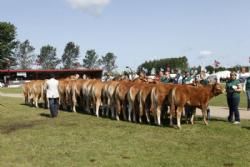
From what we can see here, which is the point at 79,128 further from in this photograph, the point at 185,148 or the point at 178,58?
the point at 178,58

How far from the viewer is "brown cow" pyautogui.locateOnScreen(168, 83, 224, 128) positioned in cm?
1594

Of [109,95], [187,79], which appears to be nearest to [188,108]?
[187,79]

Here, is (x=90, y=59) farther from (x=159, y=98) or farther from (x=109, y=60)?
(x=159, y=98)

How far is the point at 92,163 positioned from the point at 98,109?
9706mm

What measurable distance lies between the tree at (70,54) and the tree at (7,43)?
5989 cm

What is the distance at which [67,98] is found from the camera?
77.7 feet

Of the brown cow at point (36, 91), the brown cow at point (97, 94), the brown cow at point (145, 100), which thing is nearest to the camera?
the brown cow at point (145, 100)

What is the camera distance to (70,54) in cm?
16812

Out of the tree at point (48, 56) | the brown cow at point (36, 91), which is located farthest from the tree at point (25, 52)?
the brown cow at point (36, 91)

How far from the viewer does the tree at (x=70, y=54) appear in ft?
550

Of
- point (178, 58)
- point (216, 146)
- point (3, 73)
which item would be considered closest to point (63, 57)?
point (178, 58)

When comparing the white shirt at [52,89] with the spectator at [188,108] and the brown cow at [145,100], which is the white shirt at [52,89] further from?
the spectator at [188,108]

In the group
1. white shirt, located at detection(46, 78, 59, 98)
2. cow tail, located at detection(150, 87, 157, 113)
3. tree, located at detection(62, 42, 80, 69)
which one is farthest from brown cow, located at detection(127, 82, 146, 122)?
tree, located at detection(62, 42, 80, 69)

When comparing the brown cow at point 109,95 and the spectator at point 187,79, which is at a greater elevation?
the spectator at point 187,79
